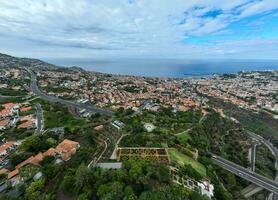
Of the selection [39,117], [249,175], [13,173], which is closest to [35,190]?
[13,173]

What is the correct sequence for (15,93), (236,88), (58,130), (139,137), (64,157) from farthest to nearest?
1. (236,88)
2. (15,93)
3. (58,130)
4. (139,137)
5. (64,157)

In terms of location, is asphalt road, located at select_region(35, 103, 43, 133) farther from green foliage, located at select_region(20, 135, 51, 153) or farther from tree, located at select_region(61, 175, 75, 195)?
tree, located at select_region(61, 175, 75, 195)

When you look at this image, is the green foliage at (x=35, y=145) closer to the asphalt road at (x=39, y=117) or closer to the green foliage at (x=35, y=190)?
the asphalt road at (x=39, y=117)

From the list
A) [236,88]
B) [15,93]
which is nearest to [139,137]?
[15,93]

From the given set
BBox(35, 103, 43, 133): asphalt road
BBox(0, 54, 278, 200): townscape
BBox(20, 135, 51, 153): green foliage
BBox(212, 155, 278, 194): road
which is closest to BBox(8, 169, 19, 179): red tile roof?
BBox(0, 54, 278, 200): townscape

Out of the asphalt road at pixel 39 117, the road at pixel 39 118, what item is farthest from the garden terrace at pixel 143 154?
the asphalt road at pixel 39 117

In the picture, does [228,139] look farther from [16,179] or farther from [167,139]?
[16,179]
